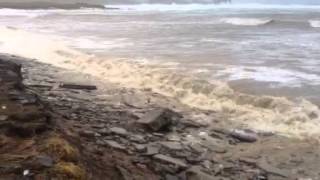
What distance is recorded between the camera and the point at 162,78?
13.3m

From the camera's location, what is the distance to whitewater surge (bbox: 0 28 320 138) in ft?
30.5

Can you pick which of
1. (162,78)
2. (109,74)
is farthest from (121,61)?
(162,78)

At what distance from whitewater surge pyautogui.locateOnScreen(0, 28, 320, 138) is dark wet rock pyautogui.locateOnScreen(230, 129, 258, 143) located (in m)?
0.41

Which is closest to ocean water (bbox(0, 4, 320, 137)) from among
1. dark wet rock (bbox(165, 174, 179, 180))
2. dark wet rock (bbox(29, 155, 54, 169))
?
dark wet rock (bbox(165, 174, 179, 180))

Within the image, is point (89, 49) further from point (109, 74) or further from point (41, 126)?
point (41, 126)

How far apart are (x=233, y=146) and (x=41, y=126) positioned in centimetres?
296

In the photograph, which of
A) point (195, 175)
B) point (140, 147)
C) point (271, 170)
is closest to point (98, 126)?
point (140, 147)

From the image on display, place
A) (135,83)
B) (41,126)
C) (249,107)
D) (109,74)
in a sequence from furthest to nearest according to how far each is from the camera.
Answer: (109,74) < (135,83) < (249,107) < (41,126)

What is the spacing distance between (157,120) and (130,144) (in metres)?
1.09

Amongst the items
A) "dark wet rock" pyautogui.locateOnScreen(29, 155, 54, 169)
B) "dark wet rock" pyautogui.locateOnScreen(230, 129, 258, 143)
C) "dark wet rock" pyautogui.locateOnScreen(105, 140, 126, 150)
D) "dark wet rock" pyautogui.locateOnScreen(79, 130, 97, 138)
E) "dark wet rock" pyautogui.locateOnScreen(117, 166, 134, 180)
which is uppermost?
"dark wet rock" pyautogui.locateOnScreen(29, 155, 54, 169)

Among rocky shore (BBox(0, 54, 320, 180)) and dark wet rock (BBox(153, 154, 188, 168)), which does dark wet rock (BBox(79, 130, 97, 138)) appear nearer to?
rocky shore (BBox(0, 54, 320, 180))

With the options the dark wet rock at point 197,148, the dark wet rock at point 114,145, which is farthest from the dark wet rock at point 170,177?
the dark wet rock at point 197,148

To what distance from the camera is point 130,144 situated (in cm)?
745

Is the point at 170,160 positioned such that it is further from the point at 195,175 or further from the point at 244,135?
the point at 244,135
